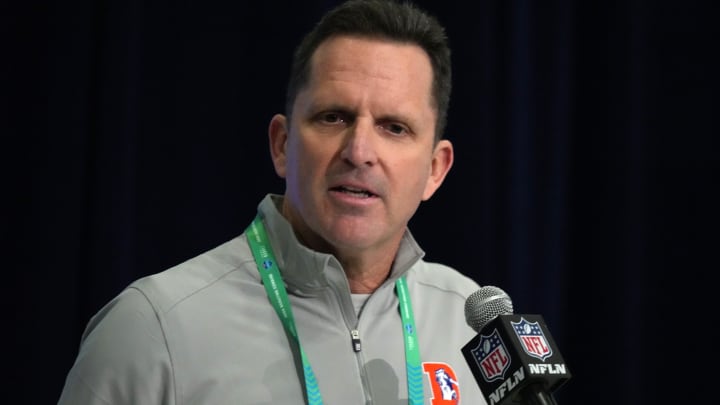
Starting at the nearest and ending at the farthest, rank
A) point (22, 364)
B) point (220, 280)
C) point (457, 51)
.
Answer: point (220, 280) → point (22, 364) → point (457, 51)

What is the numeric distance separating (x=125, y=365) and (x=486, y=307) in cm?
64

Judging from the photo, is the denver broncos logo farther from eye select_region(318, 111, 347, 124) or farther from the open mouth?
eye select_region(318, 111, 347, 124)

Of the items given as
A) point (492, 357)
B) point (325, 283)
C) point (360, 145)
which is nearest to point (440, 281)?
point (325, 283)

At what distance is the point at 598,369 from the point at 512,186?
26.9 inches

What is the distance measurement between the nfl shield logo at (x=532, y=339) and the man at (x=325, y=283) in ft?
1.49

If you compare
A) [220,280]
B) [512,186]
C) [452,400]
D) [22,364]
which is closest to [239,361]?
[220,280]

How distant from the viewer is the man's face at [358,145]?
5.57 feet

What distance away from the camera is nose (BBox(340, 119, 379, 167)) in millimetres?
1670

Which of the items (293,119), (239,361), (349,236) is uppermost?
(293,119)

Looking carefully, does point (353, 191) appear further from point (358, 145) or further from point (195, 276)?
point (195, 276)

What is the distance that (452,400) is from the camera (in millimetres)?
1800

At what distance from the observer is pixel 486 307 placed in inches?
56.0

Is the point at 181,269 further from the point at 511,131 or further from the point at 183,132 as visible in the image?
the point at 511,131

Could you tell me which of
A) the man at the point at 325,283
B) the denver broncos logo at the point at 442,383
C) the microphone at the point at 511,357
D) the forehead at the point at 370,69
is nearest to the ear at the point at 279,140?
the man at the point at 325,283
